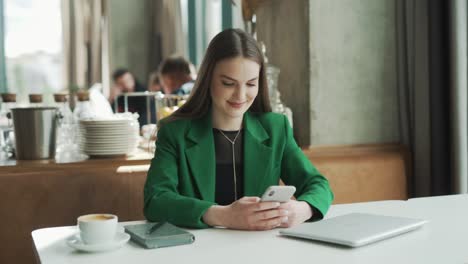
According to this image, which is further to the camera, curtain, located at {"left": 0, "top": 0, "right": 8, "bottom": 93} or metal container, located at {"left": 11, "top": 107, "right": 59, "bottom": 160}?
curtain, located at {"left": 0, "top": 0, "right": 8, "bottom": 93}

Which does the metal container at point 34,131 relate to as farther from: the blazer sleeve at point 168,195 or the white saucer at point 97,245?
the white saucer at point 97,245

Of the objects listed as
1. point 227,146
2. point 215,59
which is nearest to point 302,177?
point 227,146

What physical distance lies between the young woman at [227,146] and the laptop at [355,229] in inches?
5.8

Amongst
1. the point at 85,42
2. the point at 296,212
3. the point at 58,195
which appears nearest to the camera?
the point at 296,212

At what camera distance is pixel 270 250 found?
4.28 feet

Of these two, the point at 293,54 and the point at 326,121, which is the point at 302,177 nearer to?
the point at 326,121

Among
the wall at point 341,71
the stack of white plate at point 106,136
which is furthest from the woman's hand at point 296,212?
the wall at point 341,71

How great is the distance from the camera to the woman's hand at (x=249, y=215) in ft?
4.91

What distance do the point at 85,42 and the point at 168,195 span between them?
20.2 feet

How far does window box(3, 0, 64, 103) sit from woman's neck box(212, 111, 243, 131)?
537 centimetres

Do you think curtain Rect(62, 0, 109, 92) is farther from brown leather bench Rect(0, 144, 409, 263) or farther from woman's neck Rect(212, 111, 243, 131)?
woman's neck Rect(212, 111, 243, 131)

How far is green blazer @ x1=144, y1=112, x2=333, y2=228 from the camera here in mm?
1798

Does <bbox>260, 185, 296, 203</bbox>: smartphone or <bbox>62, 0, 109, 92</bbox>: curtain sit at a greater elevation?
<bbox>62, 0, 109, 92</bbox>: curtain

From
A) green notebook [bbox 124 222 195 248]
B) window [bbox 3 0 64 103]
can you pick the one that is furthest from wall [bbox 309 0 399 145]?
window [bbox 3 0 64 103]
